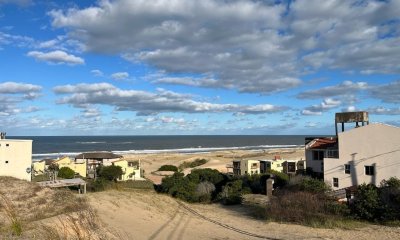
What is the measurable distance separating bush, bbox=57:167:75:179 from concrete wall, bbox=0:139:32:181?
12.6m

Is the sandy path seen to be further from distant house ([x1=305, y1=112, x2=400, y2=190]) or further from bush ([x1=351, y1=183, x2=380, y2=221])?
distant house ([x1=305, y1=112, x2=400, y2=190])

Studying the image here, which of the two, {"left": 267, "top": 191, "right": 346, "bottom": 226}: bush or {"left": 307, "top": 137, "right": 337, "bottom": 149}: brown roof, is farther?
{"left": 307, "top": 137, "right": 337, "bottom": 149}: brown roof

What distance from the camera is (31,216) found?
722 inches

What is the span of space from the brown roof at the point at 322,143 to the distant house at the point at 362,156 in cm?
64

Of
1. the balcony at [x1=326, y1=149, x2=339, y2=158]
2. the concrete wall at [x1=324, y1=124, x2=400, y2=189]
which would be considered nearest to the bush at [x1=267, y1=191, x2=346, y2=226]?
the concrete wall at [x1=324, y1=124, x2=400, y2=189]

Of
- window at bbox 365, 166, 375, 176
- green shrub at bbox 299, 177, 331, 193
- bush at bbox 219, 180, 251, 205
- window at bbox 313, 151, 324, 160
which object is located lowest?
bush at bbox 219, 180, 251, 205

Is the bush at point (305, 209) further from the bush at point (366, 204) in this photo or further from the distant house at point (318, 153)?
the distant house at point (318, 153)

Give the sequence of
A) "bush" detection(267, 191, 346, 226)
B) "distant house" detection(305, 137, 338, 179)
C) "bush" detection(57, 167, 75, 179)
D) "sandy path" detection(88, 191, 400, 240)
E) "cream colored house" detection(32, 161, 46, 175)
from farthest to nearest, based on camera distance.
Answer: "cream colored house" detection(32, 161, 46, 175)
"bush" detection(57, 167, 75, 179)
"distant house" detection(305, 137, 338, 179)
"bush" detection(267, 191, 346, 226)
"sandy path" detection(88, 191, 400, 240)

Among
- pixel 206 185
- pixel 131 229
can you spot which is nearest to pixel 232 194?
pixel 206 185

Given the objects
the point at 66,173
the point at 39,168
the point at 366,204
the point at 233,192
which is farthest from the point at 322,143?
the point at 39,168

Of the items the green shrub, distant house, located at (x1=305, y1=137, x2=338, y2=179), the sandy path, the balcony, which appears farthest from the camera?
distant house, located at (x1=305, y1=137, x2=338, y2=179)

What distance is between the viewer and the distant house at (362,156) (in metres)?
Result: 31.0

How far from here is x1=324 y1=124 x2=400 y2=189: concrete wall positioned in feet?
102

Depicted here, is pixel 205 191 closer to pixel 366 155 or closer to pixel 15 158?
pixel 366 155
